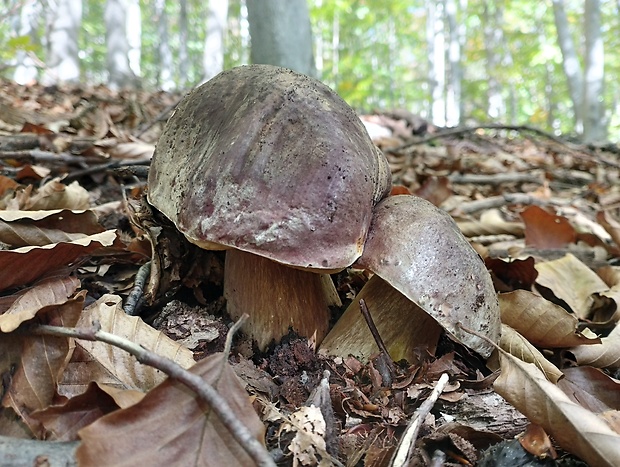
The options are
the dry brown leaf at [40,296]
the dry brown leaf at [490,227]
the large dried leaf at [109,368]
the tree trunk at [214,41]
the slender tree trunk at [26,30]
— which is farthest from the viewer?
the tree trunk at [214,41]

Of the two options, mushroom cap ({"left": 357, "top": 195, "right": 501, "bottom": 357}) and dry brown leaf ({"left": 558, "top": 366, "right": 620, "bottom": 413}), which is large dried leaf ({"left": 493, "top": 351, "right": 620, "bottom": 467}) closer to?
mushroom cap ({"left": 357, "top": 195, "right": 501, "bottom": 357})

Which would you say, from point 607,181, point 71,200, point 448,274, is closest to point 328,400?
point 448,274

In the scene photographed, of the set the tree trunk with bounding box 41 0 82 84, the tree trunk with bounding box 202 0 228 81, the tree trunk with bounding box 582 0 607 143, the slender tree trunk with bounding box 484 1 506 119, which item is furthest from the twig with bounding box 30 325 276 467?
the slender tree trunk with bounding box 484 1 506 119

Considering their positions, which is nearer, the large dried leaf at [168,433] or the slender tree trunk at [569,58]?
the large dried leaf at [168,433]

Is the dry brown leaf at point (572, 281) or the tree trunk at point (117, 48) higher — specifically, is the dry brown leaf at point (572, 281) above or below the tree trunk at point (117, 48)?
below

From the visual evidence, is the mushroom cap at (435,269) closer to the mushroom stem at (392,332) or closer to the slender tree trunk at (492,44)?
the mushroom stem at (392,332)

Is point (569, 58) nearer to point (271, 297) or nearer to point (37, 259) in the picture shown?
point (271, 297)

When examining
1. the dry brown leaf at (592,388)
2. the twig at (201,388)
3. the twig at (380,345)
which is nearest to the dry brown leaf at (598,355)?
the dry brown leaf at (592,388)

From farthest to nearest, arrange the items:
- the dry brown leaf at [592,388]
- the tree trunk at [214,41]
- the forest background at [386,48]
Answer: the tree trunk at [214,41], the forest background at [386,48], the dry brown leaf at [592,388]
